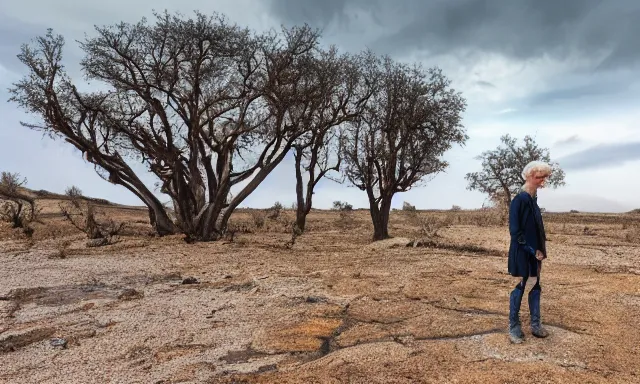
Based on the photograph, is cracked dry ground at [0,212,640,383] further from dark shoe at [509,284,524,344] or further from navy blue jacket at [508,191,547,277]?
navy blue jacket at [508,191,547,277]

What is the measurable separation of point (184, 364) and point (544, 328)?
3.65m

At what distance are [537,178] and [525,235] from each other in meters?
0.57

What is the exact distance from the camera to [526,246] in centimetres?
488

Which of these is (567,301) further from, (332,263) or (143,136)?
(143,136)

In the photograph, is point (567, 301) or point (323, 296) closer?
point (567, 301)

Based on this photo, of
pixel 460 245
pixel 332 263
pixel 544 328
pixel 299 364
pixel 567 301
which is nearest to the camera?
pixel 299 364

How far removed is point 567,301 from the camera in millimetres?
6805

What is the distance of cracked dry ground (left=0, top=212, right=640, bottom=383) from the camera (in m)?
4.43

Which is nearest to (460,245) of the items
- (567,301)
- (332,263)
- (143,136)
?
(332,263)

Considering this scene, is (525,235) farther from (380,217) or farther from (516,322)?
(380,217)

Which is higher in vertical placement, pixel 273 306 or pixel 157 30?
pixel 157 30

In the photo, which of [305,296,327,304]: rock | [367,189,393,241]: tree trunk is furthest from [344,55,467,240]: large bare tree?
[305,296,327,304]: rock

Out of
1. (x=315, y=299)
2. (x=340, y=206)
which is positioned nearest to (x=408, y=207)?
(x=340, y=206)

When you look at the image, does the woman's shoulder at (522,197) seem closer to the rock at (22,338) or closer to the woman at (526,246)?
the woman at (526,246)
